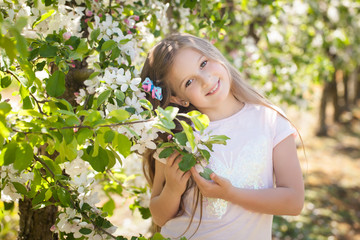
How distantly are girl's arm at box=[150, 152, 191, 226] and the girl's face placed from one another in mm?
266

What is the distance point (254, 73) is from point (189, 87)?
110 inches

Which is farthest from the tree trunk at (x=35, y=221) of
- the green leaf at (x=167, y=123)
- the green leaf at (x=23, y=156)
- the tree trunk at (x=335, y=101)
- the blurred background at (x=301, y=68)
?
the tree trunk at (x=335, y=101)

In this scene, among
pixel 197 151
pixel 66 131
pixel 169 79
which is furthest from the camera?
pixel 169 79

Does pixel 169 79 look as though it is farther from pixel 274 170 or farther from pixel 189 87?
pixel 274 170

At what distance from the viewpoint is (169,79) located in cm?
200

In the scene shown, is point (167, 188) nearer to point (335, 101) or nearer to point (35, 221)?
point (35, 221)

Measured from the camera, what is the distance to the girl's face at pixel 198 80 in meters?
1.91

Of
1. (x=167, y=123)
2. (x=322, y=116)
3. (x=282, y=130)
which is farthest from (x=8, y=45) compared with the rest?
(x=322, y=116)

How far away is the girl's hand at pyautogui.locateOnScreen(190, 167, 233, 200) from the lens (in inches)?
68.4

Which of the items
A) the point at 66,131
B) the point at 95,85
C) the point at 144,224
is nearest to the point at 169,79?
the point at 95,85

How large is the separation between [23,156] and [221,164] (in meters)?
0.92

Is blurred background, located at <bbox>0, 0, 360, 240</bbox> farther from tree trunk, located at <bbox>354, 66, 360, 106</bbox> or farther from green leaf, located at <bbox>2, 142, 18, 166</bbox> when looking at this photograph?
tree trunk, located at <bbox>354, 66, 360, 106</bbox>

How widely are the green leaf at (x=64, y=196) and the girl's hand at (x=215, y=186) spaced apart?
485 mm

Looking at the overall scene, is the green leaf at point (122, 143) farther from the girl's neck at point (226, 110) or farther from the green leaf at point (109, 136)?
the girl's neck at point (226, 110)
